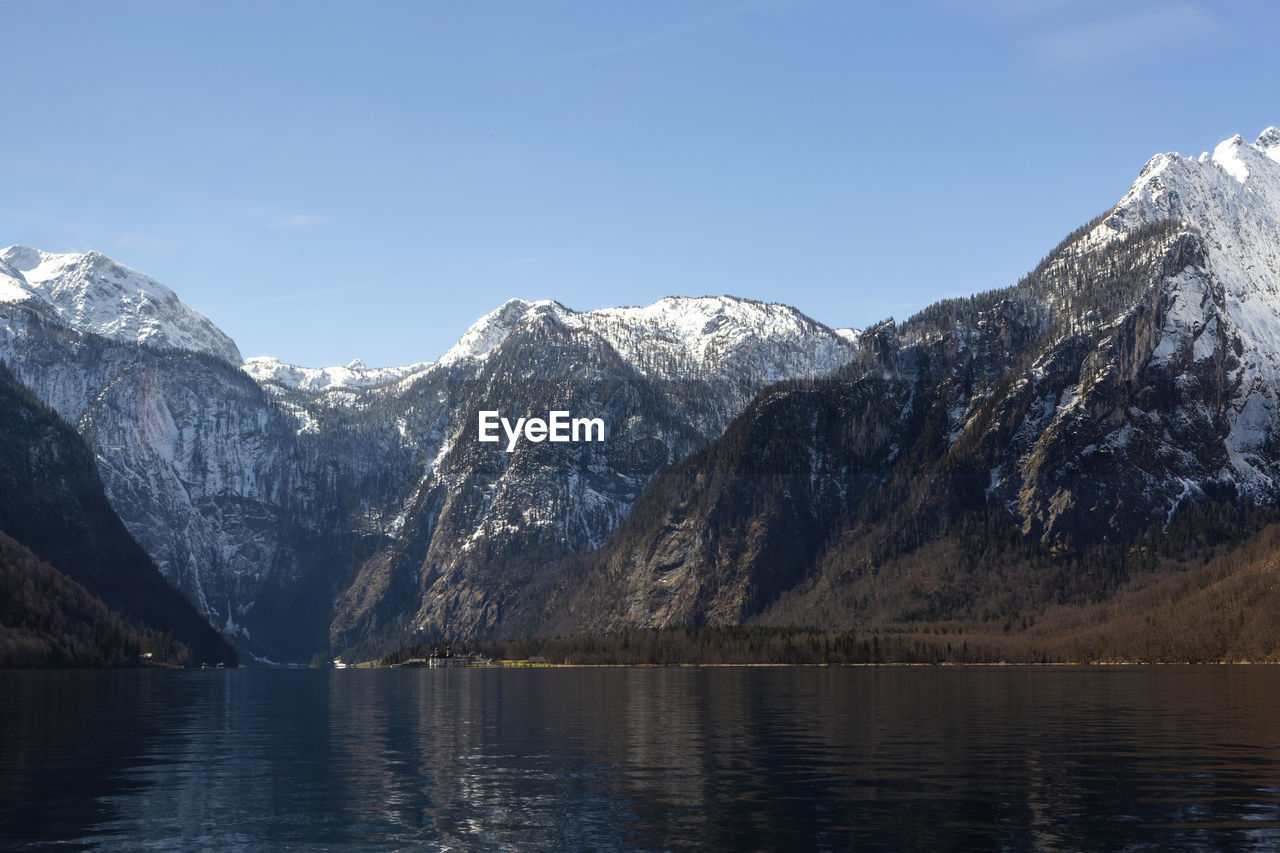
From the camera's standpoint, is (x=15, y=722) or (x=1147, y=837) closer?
(x=1147, y=837)

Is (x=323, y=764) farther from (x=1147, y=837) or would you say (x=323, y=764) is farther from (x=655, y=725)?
(x=1147, y=837)

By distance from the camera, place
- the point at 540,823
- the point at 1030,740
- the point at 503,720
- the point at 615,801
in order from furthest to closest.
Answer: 1. the point at 503,720
2. the point at 1030,740
3. the point at 615,801
4. the point at 540,823

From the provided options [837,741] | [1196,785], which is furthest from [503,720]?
[1196,785]

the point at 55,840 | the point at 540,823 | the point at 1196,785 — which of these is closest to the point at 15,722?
the point at 55,840

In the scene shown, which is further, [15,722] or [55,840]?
[15,722]

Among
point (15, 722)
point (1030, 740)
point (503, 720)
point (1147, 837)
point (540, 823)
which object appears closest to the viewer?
point (1147, 837)

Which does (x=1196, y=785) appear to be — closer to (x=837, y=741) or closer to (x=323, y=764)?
(x=837, y=741)
